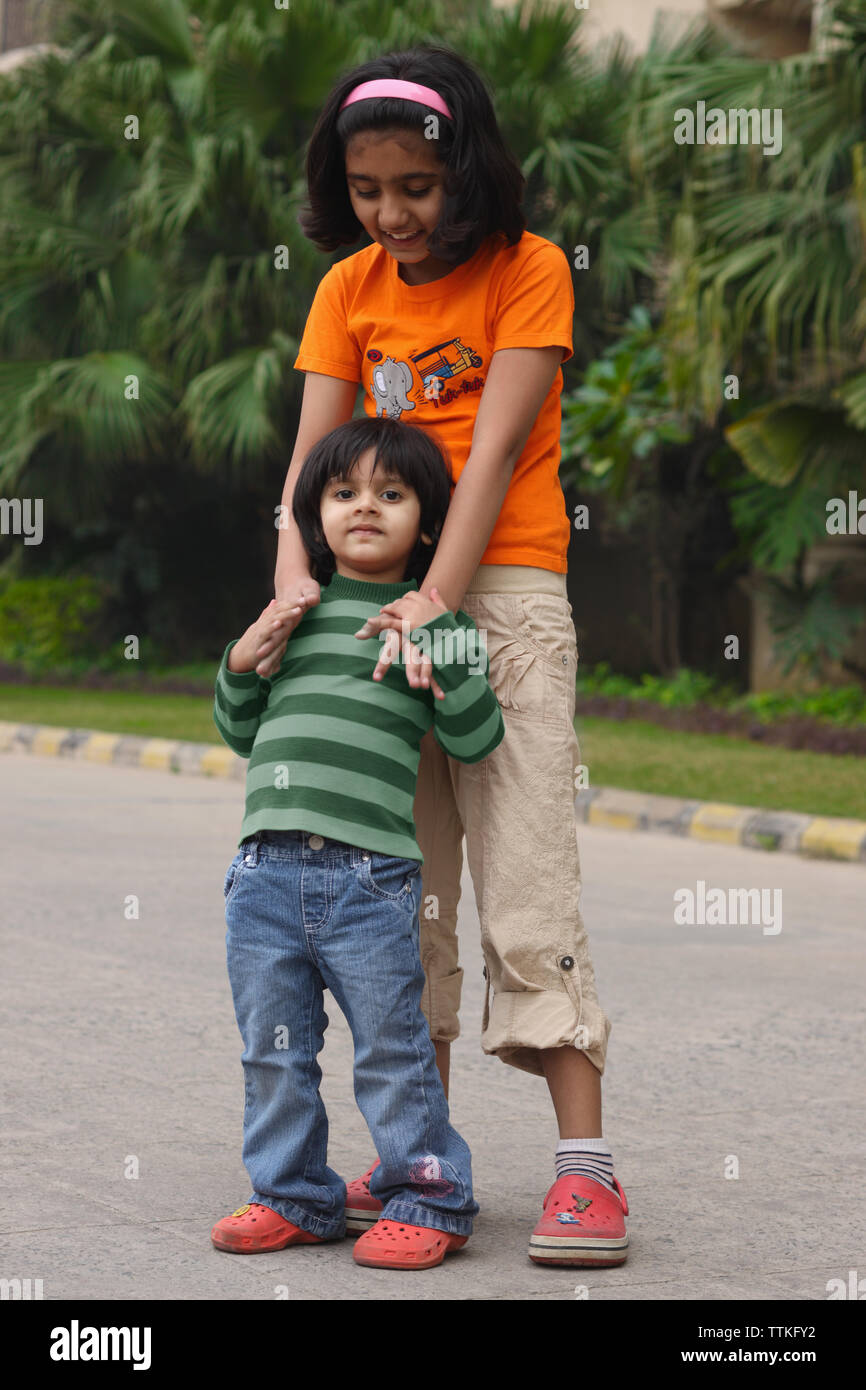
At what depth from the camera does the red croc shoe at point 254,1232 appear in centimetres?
322

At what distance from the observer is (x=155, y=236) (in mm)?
16438

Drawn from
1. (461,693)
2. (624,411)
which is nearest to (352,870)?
(461,693)

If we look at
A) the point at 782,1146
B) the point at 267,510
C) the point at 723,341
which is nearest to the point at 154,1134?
the point at 782,1146

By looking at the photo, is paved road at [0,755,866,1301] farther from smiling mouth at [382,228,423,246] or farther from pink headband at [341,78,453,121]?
pink headband at [341,78,453,121]

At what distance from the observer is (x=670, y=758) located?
1134cm

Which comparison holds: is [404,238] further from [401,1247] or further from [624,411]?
[624,411]

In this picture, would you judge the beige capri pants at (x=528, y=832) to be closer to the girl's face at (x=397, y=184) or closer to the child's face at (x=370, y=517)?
the child's face at (x=370, y=517)

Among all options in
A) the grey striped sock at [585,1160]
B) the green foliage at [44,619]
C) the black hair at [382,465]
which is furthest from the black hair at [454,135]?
the green foliage at [44,619]

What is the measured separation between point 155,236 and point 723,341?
20.1 ft

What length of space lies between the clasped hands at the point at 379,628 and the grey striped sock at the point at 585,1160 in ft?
2.64

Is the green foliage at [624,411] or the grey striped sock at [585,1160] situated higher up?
the green foliage at [624,411]

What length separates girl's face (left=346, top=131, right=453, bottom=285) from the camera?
325 centimetres

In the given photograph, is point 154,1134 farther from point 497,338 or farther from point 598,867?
point 598,867

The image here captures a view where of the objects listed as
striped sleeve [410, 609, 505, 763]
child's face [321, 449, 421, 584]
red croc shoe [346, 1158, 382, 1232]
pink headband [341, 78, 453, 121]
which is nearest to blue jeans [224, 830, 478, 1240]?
red croc shoe [346, 1158, 382, 1232]
